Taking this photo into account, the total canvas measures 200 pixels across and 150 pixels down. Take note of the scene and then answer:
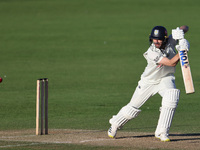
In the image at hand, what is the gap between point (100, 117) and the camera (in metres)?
13.5

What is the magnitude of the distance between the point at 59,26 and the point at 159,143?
24.7m

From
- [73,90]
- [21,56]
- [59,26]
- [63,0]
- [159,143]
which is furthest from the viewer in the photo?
[63,0]

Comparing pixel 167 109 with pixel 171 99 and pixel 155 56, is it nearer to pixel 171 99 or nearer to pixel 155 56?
pixel 171 99

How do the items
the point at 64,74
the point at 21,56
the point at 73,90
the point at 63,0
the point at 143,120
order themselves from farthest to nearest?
the point at 63,0, the point at 21,56, the point at 64,74, the point at 73,90, the point at 143,120

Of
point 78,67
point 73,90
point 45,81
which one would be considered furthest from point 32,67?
point 45,81

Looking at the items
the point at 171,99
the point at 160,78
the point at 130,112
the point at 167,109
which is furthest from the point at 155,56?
the point at 130,112

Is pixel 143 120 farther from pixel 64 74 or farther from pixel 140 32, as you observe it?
pixel 140 32

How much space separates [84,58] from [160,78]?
15.5 meters

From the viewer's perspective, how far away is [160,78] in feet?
34.2

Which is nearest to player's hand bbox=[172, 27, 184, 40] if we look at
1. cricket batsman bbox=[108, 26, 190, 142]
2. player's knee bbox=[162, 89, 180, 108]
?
cricket batsman bbox=[108, 26, 190, 142]

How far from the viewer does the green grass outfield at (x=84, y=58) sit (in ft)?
45.5

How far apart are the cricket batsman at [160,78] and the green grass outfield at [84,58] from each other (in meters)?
1.34

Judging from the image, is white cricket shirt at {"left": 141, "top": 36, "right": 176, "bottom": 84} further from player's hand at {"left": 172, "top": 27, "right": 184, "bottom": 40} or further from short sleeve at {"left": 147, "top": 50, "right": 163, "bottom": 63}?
player's hand at {"left": 172, "top": 27, "right": 184, "bottom": 40}

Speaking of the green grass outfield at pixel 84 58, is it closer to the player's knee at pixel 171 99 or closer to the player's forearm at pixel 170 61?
the player's knee at pixel 171 99
